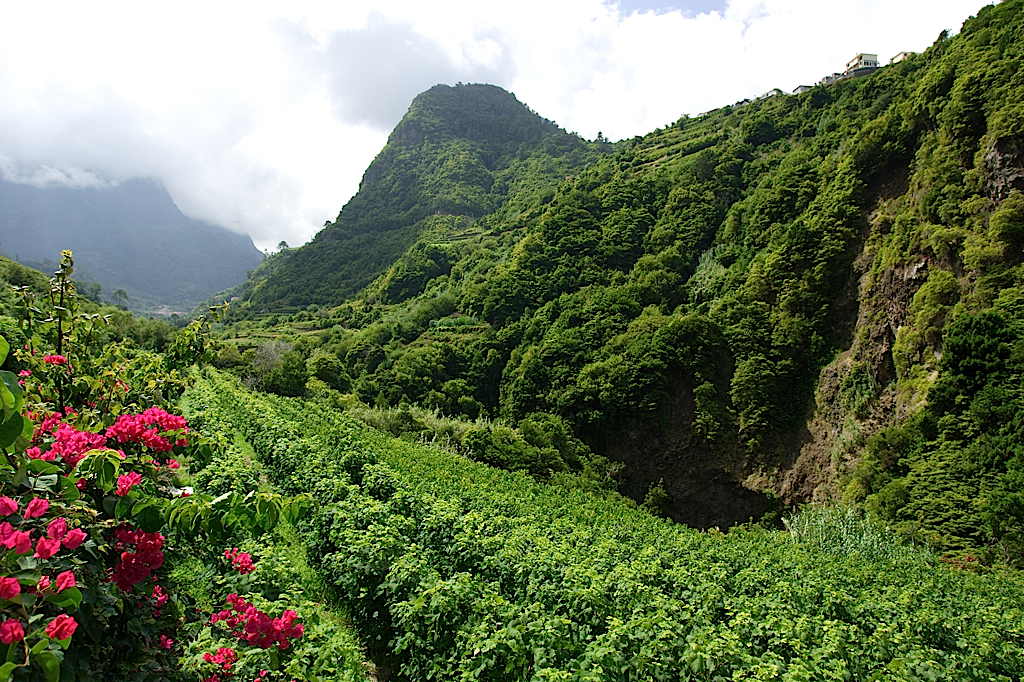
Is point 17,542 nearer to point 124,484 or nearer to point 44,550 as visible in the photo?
point 44,550

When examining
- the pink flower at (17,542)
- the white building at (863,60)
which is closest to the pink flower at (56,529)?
the pink flower at (17,542)

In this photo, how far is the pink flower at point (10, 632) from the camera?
4.19 feet

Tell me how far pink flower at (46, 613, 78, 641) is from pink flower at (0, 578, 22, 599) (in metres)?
0.15

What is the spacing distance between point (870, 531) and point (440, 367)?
25.7m

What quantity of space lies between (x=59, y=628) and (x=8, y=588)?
0.18 metres

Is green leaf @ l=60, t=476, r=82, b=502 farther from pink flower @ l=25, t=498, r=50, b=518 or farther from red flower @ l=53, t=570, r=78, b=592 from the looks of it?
red flower @ l=53, t=570, r=78, b=592

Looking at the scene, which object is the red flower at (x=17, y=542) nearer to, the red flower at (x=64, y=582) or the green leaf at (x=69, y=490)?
the red flower at (x=64, y=582)

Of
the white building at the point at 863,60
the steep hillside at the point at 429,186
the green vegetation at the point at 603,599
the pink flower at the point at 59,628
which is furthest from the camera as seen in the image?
the steep hillside at the point at 429,186

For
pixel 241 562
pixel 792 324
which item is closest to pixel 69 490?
pixel 241 562

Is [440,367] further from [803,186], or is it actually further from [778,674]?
[778,674]

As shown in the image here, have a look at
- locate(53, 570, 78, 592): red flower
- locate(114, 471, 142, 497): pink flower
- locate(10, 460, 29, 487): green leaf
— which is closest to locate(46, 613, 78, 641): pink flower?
locate(53, 570, 78, 592): red flower

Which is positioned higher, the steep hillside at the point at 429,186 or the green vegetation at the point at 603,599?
the steep hillside at the point at 429,186

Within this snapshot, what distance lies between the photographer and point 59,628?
1.39m

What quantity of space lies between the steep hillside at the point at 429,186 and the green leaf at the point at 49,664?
58146 mm
